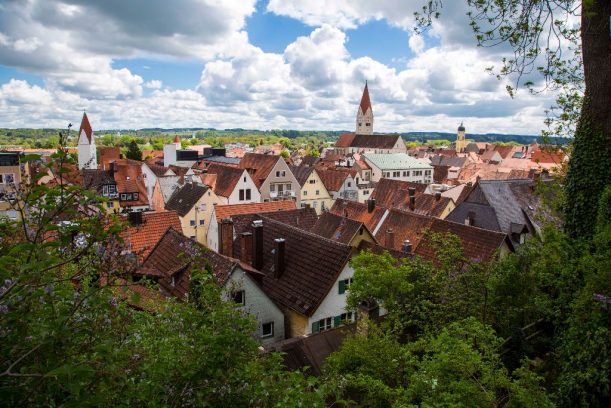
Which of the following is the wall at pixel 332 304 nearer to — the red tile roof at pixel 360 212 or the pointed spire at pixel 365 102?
the red tile roof at pixel 360 212

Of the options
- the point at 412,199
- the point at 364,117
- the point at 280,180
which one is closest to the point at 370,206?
the point at 412,199

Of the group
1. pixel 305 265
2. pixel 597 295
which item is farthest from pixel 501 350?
pixel 305 265

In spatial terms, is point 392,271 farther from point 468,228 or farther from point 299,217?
point 299,217

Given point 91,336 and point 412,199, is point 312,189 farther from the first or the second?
point 91,336

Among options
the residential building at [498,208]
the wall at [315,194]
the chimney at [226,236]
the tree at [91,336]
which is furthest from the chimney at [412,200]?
the tree at [91,336]

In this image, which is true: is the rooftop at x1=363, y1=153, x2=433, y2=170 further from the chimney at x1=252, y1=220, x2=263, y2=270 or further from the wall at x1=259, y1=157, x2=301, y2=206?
the chimney at x1=252, y1=220, x2=263, y2=270

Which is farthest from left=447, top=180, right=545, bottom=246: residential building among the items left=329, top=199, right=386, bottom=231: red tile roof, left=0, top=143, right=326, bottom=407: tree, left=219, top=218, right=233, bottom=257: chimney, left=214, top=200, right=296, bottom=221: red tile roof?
left=0, top=143, right=326, bottom=407: tree
